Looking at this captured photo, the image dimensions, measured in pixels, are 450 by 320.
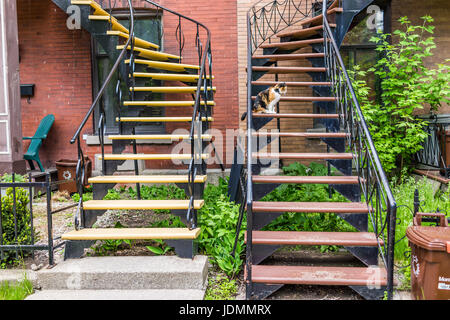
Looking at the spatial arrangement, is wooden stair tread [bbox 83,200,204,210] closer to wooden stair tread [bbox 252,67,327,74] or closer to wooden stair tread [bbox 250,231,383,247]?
wooden stair tread [bbox 250,231,383,247]

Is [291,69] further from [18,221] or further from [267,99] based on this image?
[18,221]

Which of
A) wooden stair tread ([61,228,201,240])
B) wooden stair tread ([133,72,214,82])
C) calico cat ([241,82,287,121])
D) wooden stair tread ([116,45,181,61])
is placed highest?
wooden stair tread ([116,45,181,61])

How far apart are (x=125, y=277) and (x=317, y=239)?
1.75 m

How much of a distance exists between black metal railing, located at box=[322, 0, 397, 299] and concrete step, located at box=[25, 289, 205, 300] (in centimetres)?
163

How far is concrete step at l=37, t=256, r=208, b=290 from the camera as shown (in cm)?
322

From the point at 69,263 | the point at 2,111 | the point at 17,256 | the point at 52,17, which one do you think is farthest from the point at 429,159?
the point at 52,17

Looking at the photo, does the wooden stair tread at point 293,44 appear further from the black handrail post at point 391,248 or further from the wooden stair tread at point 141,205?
the black handrail post at point 391,248

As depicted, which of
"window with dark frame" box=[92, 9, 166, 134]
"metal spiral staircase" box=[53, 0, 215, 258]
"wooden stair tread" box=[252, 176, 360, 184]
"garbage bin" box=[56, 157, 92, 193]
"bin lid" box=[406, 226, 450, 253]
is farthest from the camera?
"window with dark frame" box=[92, 9, 166, 134]

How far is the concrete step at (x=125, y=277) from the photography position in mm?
3225

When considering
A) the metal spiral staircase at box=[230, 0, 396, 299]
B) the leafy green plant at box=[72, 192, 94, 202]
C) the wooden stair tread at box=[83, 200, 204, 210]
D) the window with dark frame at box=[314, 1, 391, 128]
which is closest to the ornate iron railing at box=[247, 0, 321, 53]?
the metal spiral staircase at box=[230, 0, 396, 299]

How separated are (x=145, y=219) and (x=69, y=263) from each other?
6.08 ft

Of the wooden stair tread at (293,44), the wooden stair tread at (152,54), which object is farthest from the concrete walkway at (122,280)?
the wooden stair tread at (293,44)

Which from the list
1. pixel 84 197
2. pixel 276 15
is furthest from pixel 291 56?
pixel 84 197

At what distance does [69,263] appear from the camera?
A: 11.3 feet
